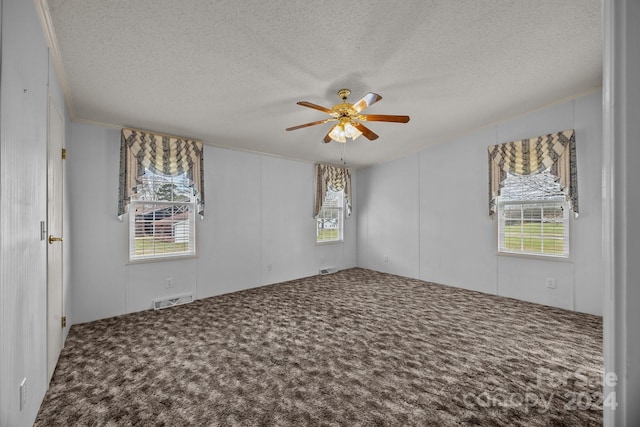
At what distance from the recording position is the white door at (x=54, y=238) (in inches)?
79.6

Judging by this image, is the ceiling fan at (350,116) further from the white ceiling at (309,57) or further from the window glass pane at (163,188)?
the window glass pane at (163,188)

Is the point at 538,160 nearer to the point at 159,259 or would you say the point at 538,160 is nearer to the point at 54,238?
the point at 54,238

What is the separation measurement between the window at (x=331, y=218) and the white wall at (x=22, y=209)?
14.4ft

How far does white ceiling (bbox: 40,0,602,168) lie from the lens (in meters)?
1.82

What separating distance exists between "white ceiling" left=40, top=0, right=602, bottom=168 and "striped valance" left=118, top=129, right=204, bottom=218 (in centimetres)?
27

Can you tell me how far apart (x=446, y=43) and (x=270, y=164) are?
3.50 m

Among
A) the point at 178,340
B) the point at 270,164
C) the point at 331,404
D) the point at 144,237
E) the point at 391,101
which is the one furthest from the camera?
the point at 270,164

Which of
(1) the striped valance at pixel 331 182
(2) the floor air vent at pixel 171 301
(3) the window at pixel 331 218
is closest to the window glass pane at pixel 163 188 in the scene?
(2) the floor air vent at pixel 171 301

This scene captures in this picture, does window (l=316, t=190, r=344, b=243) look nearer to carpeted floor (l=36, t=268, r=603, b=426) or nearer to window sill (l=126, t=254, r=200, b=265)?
carpeted floor (l=36, t=268, r=603, b=426)

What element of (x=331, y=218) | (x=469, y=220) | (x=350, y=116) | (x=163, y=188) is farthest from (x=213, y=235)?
(x=469, y=220)

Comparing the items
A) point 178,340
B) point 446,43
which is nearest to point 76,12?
point 446,43

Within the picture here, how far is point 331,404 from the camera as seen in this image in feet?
5.96
